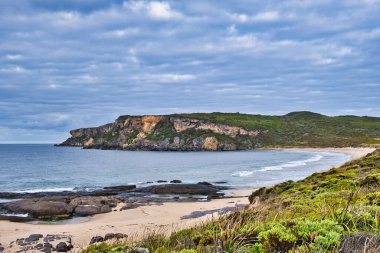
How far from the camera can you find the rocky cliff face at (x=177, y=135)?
566 feet

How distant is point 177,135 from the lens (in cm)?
18062

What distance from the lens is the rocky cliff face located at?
6791 inches

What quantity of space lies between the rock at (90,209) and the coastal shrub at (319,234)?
88.2 ft

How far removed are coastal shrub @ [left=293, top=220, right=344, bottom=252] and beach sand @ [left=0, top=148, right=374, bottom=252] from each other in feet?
37.3

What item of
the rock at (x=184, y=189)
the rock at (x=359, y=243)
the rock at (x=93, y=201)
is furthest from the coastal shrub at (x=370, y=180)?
the rock at (x=184, y=189)

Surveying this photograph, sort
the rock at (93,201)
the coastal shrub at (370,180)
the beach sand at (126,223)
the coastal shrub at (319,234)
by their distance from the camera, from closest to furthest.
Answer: the coastal shrub at (319,234), the coastal shrub at (370,180), the beach sand at (126,223), the rock at (93,201)

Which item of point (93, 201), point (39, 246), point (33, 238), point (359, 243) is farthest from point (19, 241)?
point (359, 243)

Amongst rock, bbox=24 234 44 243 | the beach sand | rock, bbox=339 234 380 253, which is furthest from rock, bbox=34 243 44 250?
rock, bbox=339 234 380 253

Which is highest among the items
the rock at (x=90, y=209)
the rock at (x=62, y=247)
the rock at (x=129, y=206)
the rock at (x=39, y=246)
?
the rock at (x=62, y=247)

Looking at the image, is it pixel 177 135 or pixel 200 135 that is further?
pixel 177 135

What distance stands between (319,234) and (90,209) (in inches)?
1100

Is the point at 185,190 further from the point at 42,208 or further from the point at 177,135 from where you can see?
the point at 177,135

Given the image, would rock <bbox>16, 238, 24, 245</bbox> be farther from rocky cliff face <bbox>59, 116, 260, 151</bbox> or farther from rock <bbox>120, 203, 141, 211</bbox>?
rocky cliff face <bbox>59, 116, 260, 151</bbox>

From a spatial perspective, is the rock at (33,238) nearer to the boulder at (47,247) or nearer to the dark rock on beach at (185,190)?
the boulder at (47,247)
